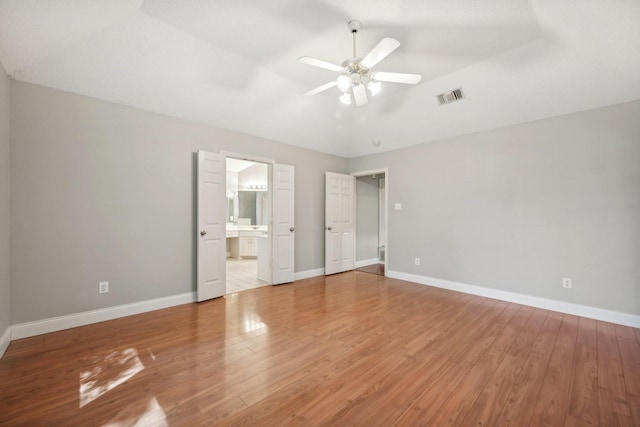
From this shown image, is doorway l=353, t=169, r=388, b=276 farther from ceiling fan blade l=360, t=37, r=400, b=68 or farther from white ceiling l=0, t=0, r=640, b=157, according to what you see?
ceiling fan blade l=360, t=37, r=400, b=68

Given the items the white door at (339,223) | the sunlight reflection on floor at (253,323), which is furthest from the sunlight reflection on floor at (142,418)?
the white door at (339,223)

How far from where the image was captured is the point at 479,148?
411 centimetres

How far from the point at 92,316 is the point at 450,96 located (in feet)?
17.8

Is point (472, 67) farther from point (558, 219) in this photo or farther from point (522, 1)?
point (558, 219)

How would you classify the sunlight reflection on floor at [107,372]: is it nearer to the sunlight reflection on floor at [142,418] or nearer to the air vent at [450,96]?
the sunlight reflection on floor at [142,418]

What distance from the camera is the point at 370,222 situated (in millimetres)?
6500

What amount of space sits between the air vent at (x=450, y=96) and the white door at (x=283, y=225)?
2685mm

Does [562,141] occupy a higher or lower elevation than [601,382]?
higher

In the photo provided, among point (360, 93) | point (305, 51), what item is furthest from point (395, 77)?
point (305, 51)

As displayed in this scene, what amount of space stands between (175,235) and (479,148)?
4834mm

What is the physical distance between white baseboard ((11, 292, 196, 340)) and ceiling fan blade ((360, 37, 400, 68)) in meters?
3.70

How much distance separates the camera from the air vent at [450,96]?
3619mm

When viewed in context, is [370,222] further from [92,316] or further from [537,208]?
[92,316]

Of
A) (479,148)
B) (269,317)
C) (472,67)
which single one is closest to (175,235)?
(269,317)
